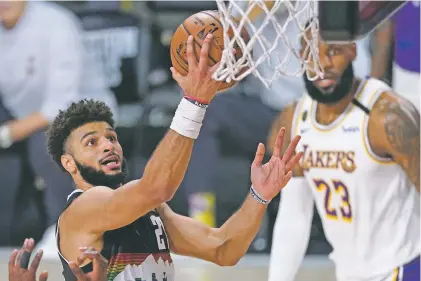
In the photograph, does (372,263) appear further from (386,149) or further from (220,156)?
(220,156)

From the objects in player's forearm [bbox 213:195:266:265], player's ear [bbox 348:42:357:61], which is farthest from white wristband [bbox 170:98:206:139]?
player's ear [bbox 348:42:357:61]

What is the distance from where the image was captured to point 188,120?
2428mm

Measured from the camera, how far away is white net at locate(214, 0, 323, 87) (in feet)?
8.75

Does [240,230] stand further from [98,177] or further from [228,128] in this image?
[228,128]

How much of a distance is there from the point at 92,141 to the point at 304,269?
5.57ft

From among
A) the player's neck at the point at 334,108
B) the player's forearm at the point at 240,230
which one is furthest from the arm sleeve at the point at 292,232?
the player's forearm at the point at 240,230

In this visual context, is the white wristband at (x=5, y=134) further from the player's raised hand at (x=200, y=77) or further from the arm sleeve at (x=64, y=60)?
the player's raised hand at (x=200, y=77)

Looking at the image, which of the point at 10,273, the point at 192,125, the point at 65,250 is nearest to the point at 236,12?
the point at 192,125

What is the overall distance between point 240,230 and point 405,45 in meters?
1.62

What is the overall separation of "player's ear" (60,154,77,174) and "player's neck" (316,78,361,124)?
143 cm

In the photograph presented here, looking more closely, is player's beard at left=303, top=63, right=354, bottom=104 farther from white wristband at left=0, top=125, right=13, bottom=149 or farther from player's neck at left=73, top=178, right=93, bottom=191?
white wristband at left=0, top=125, right=13, bottom=149

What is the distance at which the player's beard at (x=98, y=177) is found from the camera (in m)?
2.83

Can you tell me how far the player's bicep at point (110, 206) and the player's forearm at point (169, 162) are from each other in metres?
0.04

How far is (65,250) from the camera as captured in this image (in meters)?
2.79
